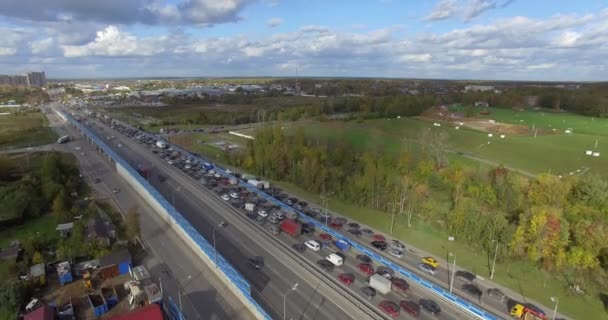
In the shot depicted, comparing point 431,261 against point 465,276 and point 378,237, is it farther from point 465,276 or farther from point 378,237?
point 378,237

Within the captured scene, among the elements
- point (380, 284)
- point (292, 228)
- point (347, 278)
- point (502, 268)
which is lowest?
point (502, 268)

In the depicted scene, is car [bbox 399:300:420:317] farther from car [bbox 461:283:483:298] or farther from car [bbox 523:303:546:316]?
car [bbox 523:303:546:316]

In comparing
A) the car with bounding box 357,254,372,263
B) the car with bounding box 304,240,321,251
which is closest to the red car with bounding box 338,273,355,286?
the car with bounding box 357,254,372,263

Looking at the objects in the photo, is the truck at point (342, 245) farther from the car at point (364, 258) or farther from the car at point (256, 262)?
the car at point (256, 262)

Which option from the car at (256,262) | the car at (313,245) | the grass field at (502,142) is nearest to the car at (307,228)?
the car at (313,245)

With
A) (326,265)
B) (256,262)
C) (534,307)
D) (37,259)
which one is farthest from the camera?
(37,259)

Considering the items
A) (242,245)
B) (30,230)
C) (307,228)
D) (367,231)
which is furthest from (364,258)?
(30,230)

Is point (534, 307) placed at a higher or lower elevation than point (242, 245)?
lower
